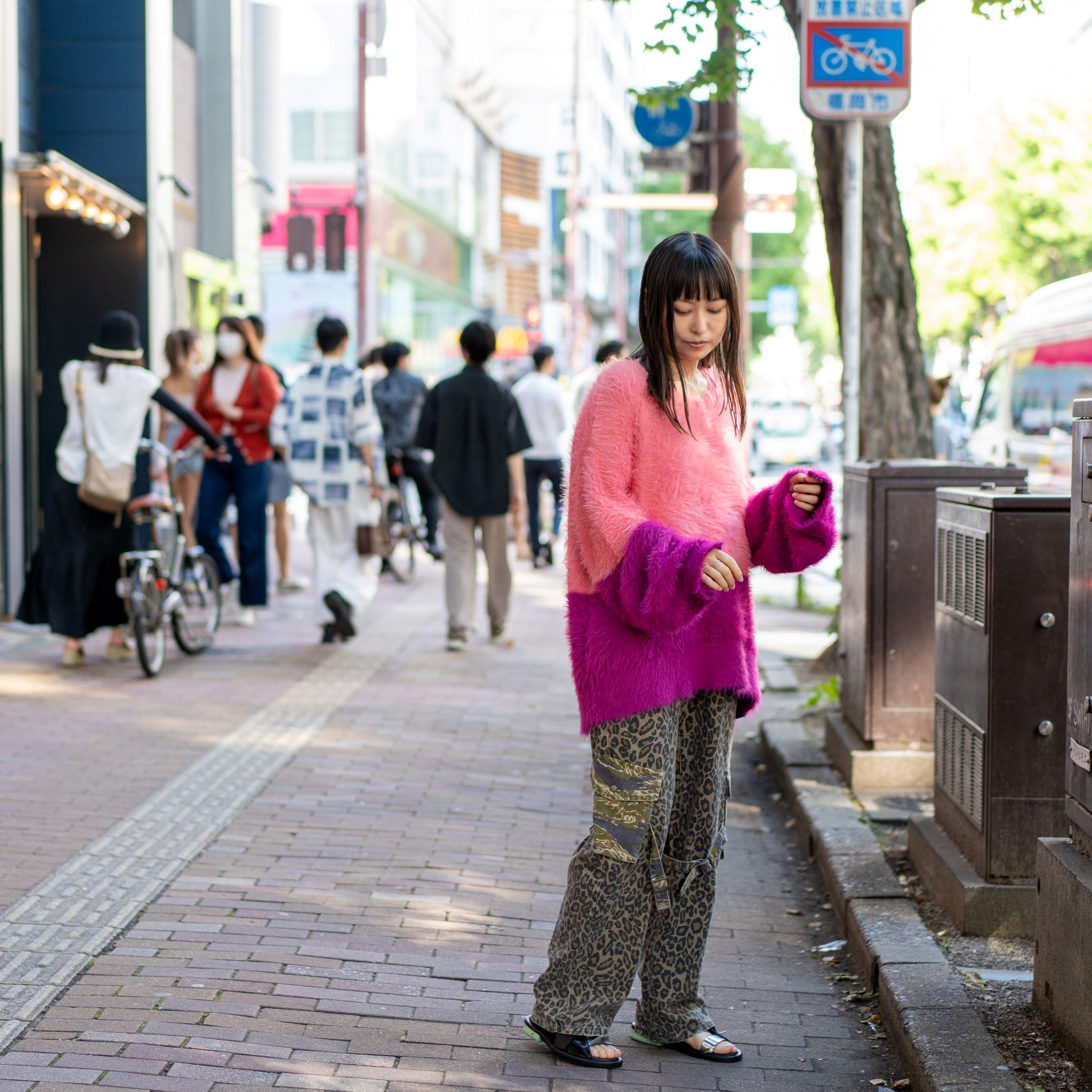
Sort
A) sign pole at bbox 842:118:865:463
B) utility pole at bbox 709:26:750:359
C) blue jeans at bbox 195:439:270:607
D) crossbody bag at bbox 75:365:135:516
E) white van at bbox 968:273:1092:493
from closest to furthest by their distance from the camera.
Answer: sign pole at bbox 842:118:865:463, crossbody bag at bbox 75:365:135:516, blue jeans at bbox 195:439:270:607, utility pole at bbox 709:26:750:359, white van at bbox 968:273:1092:493

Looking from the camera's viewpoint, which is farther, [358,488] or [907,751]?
[358,488]

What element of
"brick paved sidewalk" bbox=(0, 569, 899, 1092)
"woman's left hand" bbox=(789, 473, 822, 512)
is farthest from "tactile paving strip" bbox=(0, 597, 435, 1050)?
"woman's left hand" bbox=(789, 473, 822, 512)

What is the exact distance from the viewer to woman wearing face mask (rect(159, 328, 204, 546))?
428 inches

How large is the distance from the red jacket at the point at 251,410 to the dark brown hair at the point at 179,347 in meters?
0.54

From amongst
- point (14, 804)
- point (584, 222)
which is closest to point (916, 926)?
point (14, 804)

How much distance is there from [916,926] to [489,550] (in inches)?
230

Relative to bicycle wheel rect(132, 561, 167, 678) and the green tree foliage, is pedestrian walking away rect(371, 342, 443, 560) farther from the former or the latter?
the green tree foliage

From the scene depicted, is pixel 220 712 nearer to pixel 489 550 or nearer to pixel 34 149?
pixel 489 550

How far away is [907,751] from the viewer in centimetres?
570

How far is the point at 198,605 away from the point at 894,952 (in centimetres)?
604

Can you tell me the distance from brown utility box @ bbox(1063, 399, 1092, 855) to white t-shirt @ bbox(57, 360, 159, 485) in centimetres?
587

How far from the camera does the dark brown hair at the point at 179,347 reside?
10867 millimetres

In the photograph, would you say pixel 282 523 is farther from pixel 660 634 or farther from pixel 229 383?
pixel 660 634

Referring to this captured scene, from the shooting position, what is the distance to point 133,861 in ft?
16.4
